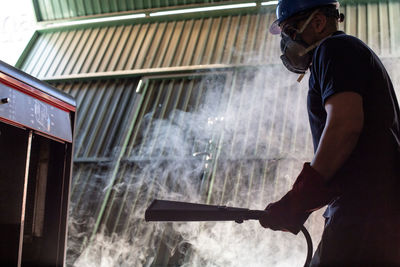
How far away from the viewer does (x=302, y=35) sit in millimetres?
1696

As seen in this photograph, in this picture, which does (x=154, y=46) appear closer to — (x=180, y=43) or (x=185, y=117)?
(x=180, y=43)

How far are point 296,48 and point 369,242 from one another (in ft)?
2.65

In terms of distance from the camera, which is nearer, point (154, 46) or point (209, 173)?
point (209, 173)

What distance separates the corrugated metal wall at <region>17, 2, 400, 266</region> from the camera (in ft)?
13.3

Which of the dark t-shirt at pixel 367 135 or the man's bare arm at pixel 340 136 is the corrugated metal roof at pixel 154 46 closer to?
the dark t-shirt at pixel 367 135

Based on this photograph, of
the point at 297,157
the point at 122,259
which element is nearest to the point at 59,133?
the point at 122,259

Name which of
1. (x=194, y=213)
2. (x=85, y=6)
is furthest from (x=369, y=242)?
(x=85, y=6)

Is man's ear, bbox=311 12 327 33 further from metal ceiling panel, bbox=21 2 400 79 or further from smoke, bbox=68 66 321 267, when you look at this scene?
metal ceiling panel, bbox=21 2 400 79

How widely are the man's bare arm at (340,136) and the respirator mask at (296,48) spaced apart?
428 mm

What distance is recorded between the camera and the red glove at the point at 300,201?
1342mm

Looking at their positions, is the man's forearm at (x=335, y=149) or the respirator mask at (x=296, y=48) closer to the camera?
the man's forearm at (x=335, y=149)

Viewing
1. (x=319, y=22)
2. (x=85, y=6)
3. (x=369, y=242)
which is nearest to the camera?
(x=369, y=242)

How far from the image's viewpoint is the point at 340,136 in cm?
133

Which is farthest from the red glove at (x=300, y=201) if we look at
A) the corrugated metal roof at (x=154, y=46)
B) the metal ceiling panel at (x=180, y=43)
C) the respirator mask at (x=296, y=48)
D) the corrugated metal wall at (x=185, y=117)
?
the corrugated metal roof at (x=154, y=46)
